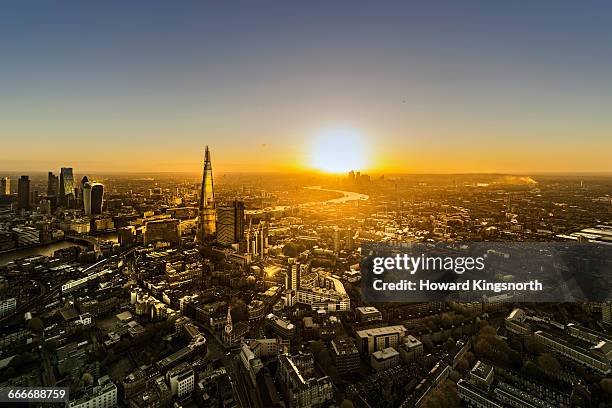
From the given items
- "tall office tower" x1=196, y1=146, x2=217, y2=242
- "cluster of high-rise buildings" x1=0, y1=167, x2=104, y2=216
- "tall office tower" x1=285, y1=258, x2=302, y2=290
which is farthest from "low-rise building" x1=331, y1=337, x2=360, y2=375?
"cluster of high-rise buildings" x1=0, y1=167, x2=104, y2=216

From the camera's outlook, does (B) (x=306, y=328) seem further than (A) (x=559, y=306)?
No

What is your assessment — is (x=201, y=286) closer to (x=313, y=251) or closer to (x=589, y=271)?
(x=313, y=251)

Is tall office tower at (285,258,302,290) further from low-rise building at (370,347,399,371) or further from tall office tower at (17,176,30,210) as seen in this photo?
tall office tower at (17,176,30,210)

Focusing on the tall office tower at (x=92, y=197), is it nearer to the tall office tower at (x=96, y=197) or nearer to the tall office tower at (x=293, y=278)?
the tall office tower at (x=96, y=197)

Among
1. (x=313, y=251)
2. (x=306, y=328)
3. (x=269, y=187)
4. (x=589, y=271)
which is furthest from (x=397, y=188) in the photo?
(x=306, y=328)

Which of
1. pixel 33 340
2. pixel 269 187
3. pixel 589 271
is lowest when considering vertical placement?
pixel 33 340

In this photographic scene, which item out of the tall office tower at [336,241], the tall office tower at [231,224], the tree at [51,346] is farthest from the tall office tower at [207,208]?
the tree at [51,346]

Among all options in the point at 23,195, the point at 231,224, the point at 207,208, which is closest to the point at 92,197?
the point at 23,195
